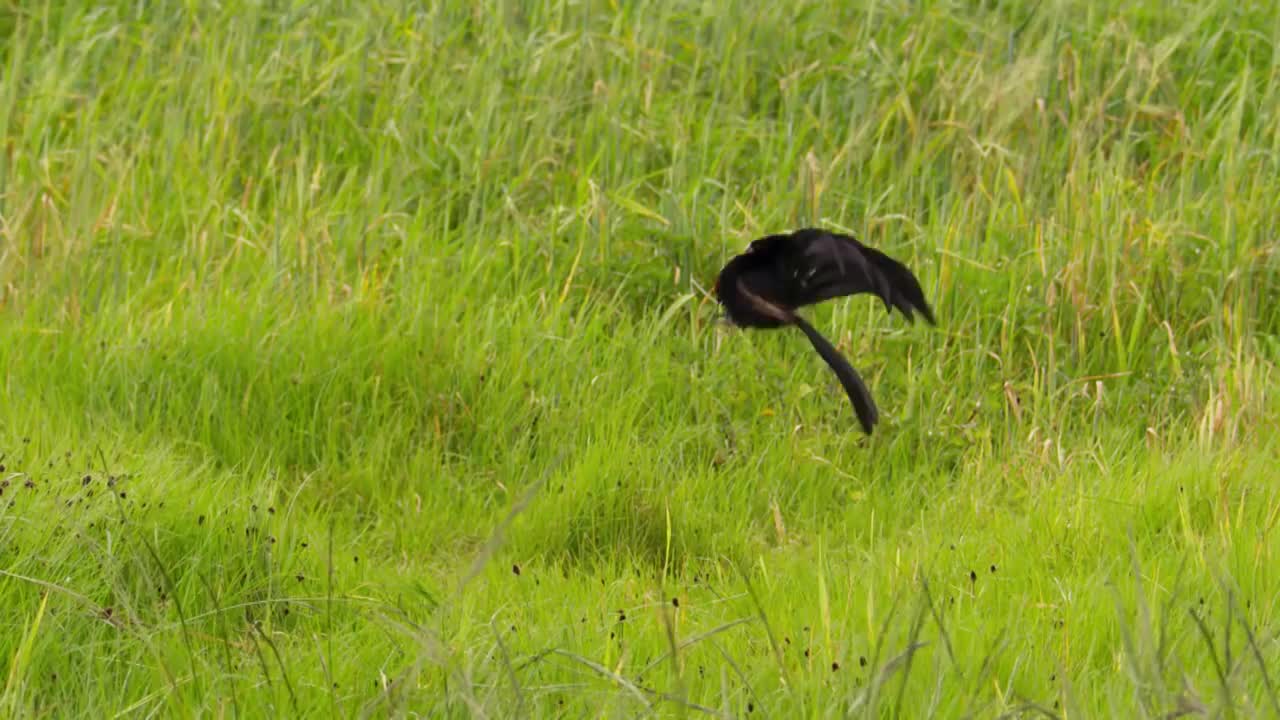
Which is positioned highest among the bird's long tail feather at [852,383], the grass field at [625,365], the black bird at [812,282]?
the black bird at [812,282]

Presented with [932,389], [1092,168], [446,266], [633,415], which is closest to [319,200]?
[446,266]

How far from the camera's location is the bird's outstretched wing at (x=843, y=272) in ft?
9.53

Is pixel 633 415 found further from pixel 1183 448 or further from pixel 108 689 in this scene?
pixel 108 689

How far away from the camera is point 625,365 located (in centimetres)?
420

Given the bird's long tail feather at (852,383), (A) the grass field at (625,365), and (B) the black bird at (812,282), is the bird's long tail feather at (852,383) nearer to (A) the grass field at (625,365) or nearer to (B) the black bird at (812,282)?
(B) the black bird at (812,282)

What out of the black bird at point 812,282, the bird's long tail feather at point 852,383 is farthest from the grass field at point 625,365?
the black bird at point 812,282

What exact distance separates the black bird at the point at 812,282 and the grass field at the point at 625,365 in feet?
1.39

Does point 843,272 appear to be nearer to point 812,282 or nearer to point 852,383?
point 812,282

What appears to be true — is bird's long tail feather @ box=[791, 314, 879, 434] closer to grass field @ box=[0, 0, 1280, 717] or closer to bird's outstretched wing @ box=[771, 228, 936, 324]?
bird's outstretched wing @ box=[771, 228, 936, 324]

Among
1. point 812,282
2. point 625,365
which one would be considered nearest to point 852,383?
point 812,282

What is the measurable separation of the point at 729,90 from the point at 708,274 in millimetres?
1138

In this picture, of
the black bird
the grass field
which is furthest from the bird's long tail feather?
the grass field

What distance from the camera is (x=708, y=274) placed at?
15.3ft

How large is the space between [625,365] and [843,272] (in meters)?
1.37
